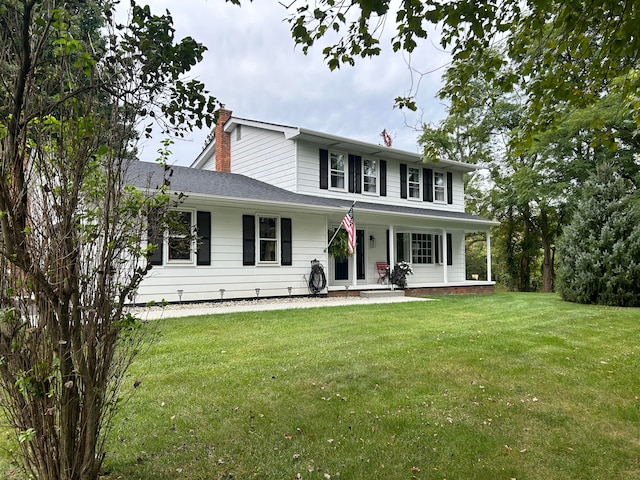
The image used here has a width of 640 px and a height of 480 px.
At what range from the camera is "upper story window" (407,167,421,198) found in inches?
633

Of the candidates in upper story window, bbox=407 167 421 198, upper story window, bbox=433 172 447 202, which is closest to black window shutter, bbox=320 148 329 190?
upper story window, bbox=407 167 421 198

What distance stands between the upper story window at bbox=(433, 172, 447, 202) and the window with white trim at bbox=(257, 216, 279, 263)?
8.32 m

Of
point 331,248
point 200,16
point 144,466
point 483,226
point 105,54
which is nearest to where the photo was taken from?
point 105,54

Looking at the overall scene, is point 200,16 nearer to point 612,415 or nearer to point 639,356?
point 612,415

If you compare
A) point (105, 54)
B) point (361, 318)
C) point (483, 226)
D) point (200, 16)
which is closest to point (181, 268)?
point (361, 318)

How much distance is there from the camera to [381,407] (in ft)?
11.7

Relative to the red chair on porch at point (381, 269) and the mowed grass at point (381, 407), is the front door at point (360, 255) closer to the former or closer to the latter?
the red chair on porch at point (381, 269)

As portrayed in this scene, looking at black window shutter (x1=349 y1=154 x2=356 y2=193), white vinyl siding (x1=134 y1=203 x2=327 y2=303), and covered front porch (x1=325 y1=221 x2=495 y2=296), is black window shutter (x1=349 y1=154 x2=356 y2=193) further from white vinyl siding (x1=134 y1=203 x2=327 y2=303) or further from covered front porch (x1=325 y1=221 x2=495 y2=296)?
white vinyl siding (x1=134 y1=203 x2=327 y2=303)

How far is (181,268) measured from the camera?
10.0m

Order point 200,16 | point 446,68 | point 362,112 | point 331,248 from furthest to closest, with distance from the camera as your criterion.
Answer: point 362,112
point 331,248
point 446,68
point 200,16

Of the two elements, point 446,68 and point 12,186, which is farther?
point 446,68

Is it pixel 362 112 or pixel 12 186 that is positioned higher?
pixel 362 112

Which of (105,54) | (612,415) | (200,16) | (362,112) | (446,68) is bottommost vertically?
(612,415)

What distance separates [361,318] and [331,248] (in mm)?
5350
